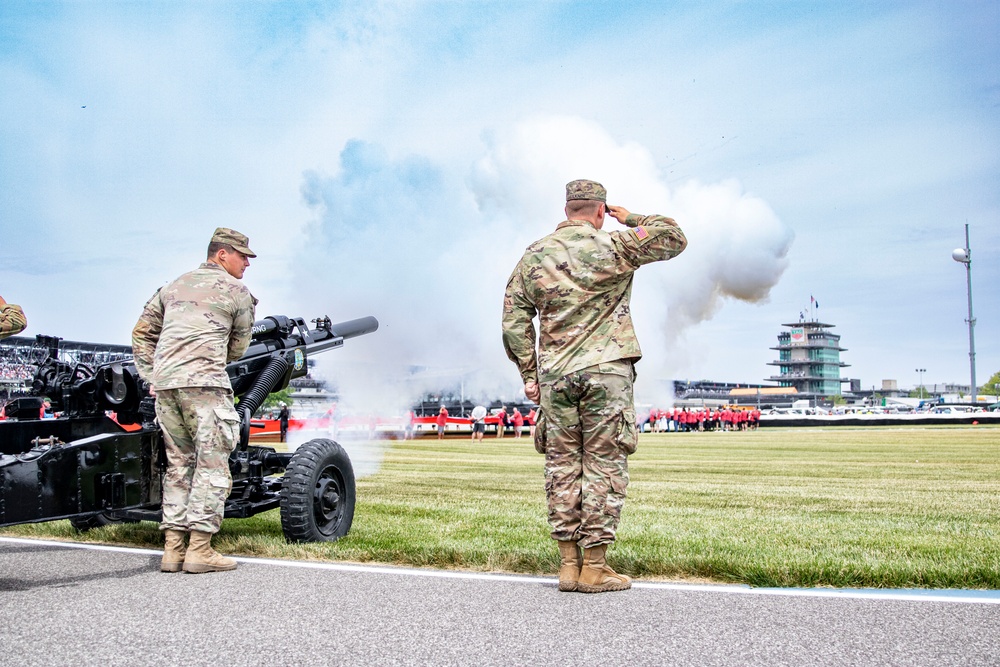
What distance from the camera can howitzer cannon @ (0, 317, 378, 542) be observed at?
16.2 feet

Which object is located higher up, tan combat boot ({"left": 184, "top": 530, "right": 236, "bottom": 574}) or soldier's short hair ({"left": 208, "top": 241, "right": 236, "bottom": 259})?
soldier's short hair ({"left": 208, "top": 241, "right": 236, "bottom": 259})

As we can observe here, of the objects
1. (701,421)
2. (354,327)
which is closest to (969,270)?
(701,421)

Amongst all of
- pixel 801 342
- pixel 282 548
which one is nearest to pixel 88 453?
pixel 282 548

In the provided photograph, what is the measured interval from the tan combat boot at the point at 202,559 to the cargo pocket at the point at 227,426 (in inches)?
20.7

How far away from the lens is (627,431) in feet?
14.9

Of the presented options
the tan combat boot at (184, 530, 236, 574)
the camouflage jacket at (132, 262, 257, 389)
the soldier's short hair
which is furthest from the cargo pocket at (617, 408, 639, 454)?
the soldier's short hair

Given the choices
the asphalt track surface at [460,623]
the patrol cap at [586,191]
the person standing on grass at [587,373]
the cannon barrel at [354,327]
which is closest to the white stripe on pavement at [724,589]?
the asphalt track surface at [460,623]

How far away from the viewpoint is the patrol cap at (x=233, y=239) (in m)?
5.71

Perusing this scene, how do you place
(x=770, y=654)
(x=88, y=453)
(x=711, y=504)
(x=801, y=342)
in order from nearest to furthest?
(x=770, y=654) < (x=88, y=453) < (x=711, y=504) < (x=801, y=342)

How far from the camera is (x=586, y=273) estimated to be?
15.4ft

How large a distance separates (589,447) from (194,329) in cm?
247

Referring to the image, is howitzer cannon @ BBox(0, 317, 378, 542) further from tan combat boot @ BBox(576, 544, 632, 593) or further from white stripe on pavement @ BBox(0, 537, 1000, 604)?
tan combat boot @ BBox(576, 544, 632, 593)

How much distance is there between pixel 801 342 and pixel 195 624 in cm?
20658

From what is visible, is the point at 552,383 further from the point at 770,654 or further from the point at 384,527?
the point at 384,527
